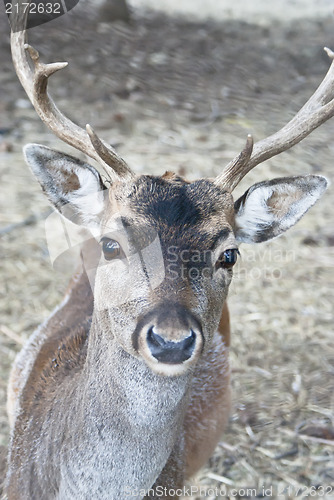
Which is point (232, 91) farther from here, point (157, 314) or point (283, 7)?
point (157, 314)

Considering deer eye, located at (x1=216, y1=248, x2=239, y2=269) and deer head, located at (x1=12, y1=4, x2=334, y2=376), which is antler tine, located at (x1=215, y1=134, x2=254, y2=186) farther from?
deer eye, located at (x1=216, y1=248, x2=239, y2=269)

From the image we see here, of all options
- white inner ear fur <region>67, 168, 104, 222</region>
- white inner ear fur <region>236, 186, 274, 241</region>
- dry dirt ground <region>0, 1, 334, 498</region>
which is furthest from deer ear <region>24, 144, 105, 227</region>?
dry dirt ground <region>0, 1, 334, 498</region>

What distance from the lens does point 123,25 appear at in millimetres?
8852

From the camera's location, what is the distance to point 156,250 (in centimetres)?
237

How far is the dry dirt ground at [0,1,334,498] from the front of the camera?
4051 mm

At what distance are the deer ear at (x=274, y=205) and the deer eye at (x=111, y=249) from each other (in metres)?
0.71

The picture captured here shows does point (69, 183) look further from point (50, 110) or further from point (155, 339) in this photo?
point (155, 339)

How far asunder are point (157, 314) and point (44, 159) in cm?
96

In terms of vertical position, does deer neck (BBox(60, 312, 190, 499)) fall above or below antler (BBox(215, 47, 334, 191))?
below

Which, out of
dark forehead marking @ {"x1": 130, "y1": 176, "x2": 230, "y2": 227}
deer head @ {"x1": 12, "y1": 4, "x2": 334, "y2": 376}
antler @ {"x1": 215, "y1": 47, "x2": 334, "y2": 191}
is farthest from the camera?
antler @ {"x1": 215, "y1": 47, "x2": 334, "y2": 191}

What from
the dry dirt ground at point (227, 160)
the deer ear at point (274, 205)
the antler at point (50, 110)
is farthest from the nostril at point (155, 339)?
the dry dirt ground at point (227, 160)

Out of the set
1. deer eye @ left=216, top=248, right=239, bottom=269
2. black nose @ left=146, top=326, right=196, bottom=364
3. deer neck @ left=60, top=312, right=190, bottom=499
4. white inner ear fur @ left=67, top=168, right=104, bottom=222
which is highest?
white inner ear fur @ left=67, top=168, right=104, bottom=222

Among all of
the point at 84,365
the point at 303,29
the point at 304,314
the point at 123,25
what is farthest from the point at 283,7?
the point at 84,365

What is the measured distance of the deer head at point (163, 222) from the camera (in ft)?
7.53
